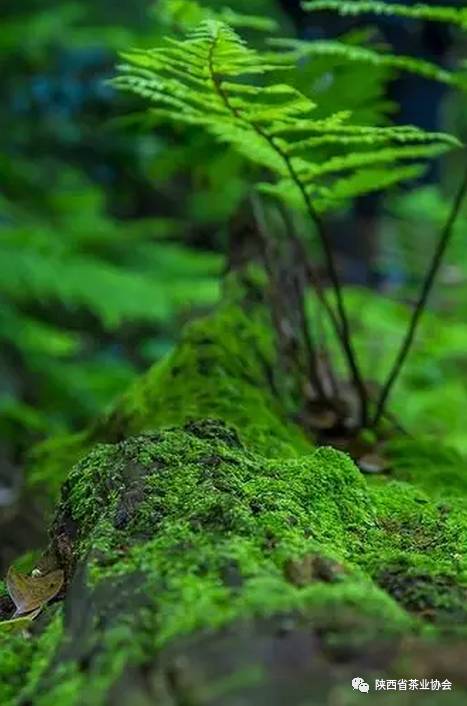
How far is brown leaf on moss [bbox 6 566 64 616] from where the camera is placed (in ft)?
4.34

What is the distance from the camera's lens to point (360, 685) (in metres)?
0.86

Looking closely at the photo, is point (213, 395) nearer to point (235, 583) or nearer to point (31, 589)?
point (31, 589)

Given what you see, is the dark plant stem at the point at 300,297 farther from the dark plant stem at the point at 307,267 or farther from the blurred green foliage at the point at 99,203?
the blurred green foliage at the point at 99,203

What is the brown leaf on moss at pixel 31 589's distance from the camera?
4.34ft

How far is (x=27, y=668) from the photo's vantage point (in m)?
1.11

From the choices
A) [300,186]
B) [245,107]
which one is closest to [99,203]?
[300,186]

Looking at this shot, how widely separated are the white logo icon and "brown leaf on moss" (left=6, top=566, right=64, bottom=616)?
0.57 metres

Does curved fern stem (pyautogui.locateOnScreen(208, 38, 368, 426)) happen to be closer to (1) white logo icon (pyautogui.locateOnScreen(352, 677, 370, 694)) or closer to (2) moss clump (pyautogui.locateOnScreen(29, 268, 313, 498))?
(2) moss clump (pyautogui.locateOnScreen(29, 268, 313, 498))

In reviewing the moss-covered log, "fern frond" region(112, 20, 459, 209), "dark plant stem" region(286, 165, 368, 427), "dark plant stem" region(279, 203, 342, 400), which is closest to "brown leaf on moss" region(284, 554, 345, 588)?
the moss-covered log

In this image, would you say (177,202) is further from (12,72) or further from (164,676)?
(164,676)

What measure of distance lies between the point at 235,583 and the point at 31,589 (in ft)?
1.36

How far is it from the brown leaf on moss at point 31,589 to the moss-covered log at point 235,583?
0.07 feet

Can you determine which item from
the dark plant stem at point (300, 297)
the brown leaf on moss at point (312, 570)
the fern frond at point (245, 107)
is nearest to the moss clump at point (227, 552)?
the brown leaf on moss at point (312, 570)

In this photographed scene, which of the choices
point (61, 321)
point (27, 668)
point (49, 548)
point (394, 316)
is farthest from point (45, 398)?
point (27, 668)
